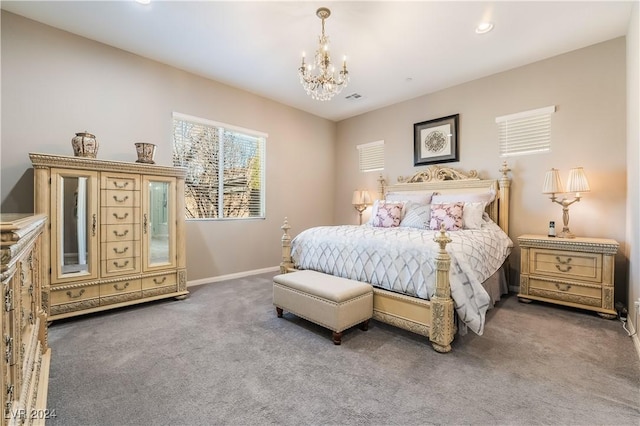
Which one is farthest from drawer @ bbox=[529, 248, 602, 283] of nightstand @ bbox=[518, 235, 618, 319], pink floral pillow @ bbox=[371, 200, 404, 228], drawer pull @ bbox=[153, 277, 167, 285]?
drawer pull @ bbox=[153, 277, 167, 285]

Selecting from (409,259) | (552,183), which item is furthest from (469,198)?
(409,259)

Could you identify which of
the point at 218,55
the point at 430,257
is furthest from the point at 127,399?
the point at 218,55

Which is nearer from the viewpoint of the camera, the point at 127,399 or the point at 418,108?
the point at 127,399

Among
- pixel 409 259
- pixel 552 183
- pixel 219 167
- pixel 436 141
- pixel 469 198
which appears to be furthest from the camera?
pixel 436 141

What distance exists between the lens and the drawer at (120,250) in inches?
114

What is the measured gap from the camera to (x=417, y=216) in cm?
371

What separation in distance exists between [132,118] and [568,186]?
5033mm

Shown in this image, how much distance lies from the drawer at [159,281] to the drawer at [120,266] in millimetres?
157

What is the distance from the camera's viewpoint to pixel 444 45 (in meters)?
3.17

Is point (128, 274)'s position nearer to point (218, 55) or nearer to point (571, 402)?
point (218, 55)

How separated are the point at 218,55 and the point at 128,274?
267 centimetres

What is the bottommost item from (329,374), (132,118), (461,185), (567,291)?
(329,374)

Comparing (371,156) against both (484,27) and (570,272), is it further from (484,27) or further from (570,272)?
(570,272)

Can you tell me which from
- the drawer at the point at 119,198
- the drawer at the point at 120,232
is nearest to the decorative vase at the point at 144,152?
the drawer at the point at 119,198
